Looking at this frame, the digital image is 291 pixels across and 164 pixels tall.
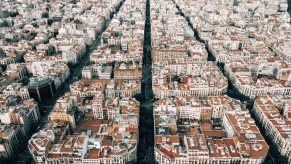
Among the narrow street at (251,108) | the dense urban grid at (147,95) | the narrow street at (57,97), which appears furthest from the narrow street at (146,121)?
the narrow street at (251,108)

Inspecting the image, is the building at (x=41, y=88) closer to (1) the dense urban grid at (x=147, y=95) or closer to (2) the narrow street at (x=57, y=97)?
(1) the dense urban grid at (x=147, y=95)

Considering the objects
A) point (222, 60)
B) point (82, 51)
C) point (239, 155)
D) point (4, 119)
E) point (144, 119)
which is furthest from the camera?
point (82, 51)

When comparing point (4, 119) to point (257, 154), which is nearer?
point (257, 154)

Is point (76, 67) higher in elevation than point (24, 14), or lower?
lower

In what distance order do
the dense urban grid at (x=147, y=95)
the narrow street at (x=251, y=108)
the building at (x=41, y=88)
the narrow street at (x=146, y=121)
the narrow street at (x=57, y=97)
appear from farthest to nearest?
the building at (x=41, y=88) < the narrow street at (x=57, y=97) < the narrow street at (x=146, y=121) < the narrow street at (x=251, y=108) < the dense urban grid at (x=147, y=95)

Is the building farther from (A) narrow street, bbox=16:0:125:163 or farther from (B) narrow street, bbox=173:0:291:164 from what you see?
(B) narrow street, bbox=173:0:291:164

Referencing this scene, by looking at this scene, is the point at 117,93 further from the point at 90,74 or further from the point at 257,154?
the point at 257,154

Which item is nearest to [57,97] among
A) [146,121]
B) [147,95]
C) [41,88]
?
[41,88]

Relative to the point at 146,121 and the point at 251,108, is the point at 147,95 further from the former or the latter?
the point at 251,108

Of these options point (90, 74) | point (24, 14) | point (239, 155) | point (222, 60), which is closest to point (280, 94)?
point (222, 60)
